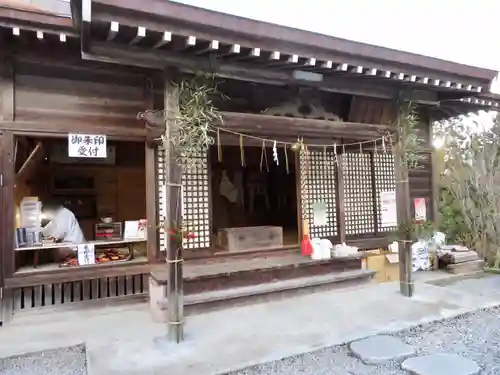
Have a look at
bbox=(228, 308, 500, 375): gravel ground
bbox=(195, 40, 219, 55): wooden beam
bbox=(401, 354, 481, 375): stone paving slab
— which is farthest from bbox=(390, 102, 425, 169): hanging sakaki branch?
bbox=(195, 40, 219, 55): wooden beam

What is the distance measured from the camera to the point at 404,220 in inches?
215

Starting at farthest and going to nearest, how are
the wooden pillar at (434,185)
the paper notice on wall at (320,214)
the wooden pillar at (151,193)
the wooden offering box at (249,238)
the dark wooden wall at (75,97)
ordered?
1. the wooden pillar at (434,185)
2. the paper notice on wall at (320,214)
3. the wooden offering box at (249,238)
4. the wooden pillar at (151,193)
5. the dark wooden wall at (75,97)

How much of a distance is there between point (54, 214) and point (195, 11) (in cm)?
374

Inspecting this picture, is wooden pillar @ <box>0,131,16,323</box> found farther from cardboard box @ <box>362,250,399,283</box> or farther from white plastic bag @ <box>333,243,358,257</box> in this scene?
cardboard box @ <box>362,250,399,283</box>

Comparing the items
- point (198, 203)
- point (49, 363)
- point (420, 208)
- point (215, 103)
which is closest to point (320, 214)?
point (198, 203)

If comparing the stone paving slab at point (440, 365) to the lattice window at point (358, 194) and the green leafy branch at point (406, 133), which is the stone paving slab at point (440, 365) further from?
the lattice window at point (358, 194)

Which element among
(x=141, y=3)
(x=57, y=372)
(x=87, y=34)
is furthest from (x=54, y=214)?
(x=141, y=3)

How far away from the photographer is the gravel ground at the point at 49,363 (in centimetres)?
343

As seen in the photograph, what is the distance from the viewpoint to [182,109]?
4.10 m

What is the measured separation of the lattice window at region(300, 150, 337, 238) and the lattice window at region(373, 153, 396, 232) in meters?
1.05

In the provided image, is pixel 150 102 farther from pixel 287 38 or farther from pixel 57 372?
pixel 57 372

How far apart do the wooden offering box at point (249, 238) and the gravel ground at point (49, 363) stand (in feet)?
9.19

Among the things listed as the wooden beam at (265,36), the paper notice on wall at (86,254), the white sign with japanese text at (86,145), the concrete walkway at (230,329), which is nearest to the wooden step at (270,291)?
the concrete walkway at (230,329)

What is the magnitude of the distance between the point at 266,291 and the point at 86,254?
8.09 ft
